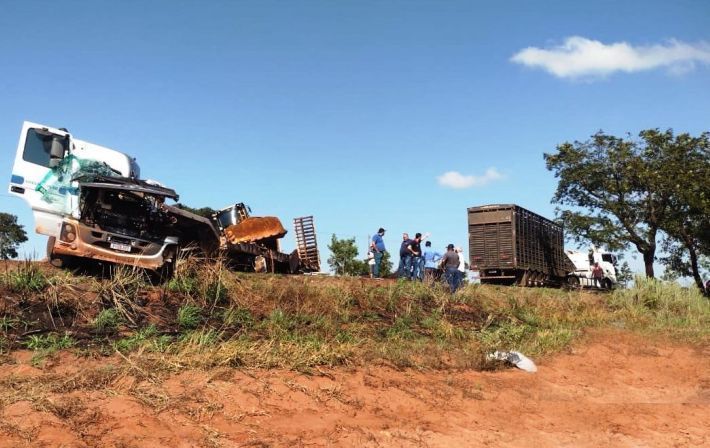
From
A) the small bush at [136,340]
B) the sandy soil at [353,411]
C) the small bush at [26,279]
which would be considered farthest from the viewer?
the small bush at [26,279]

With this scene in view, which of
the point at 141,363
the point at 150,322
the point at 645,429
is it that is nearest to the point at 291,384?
the point at 141,363

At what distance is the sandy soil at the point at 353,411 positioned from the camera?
189 inches

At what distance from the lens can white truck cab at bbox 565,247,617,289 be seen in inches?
1313

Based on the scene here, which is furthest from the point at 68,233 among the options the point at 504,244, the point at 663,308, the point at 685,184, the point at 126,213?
the point at 685,184

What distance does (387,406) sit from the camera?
6.39 m

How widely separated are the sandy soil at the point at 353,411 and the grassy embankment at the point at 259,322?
1.22 feet

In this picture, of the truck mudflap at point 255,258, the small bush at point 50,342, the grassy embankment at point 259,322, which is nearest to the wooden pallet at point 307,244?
the truck mudflap at point 255,258

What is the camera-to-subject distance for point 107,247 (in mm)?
9023

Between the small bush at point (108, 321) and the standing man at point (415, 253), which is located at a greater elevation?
the standing man at point (415, 253)

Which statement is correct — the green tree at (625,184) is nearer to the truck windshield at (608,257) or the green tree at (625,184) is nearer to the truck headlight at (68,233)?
the truck windshield at (608,257)

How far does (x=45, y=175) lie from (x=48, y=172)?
79 millimetres

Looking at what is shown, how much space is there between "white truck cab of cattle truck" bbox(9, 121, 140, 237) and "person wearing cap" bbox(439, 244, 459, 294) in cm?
797

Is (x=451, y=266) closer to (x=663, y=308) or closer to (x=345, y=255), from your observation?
(x=663, y=308)

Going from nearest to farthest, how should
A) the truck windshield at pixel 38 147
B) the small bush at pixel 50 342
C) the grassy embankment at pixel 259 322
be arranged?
the small bush at pixel 50 342, the grassy embankment at pixel 259 322, the truck windshield at pixel 38 147
